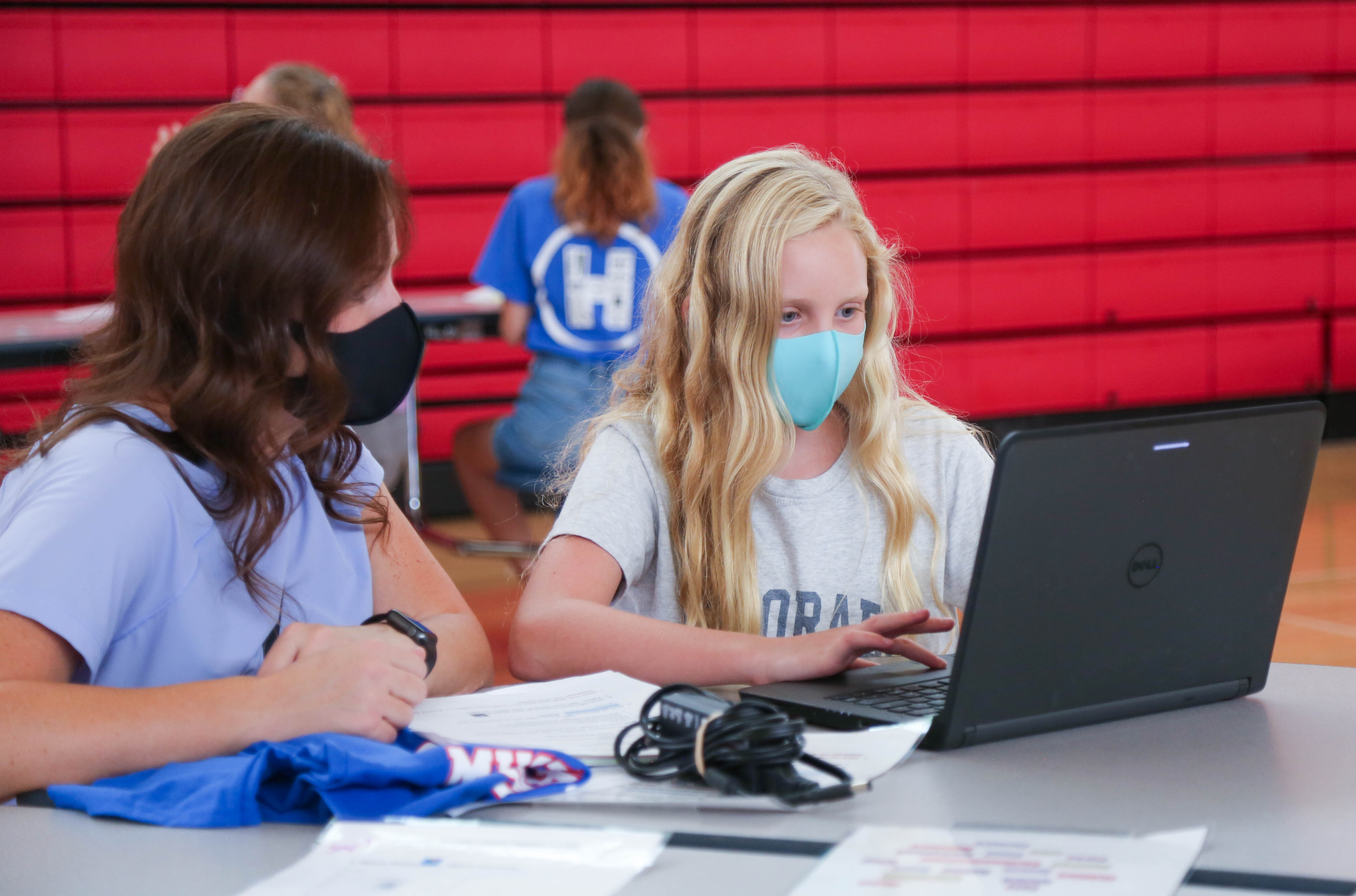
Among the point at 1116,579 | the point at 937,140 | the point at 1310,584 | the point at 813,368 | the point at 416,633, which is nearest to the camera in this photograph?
the point at 1116,579

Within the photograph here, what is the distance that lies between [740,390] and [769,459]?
7cm

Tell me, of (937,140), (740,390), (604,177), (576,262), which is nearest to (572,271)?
(576,262)

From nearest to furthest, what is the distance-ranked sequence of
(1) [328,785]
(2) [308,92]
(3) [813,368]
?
(1) [328,785] → (3) [813,368] → (2) [308,92]

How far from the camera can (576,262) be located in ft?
10.6

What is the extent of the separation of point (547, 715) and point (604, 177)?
2.29 metres

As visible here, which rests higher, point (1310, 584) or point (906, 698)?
point (906, 698)

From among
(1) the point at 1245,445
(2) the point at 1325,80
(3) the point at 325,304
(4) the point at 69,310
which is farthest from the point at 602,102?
(2) the point at 1325,80

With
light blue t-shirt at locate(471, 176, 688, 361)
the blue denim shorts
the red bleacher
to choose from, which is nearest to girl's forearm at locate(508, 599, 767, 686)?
the blue denim shorts

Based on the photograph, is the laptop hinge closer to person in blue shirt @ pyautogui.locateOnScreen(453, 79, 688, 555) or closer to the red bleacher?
person in blue shirt @ pyautogui.locateOnScreen(453, 79, 688, 555)

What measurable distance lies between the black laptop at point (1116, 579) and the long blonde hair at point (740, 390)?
321 millimetres

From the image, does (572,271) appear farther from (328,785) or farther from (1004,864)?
(1004,864)

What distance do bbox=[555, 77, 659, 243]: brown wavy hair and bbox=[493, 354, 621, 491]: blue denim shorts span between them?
316 millimetres

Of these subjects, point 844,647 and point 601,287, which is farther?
point 601,287

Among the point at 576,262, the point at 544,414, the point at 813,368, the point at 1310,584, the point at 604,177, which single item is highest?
the point at 604,177
